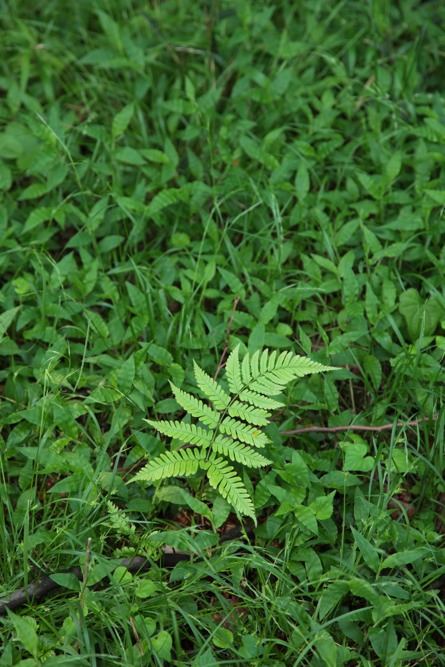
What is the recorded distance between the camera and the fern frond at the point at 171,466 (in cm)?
194

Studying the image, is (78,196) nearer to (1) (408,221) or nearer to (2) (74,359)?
(2) (74,359)

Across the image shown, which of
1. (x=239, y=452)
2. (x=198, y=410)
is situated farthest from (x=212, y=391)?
(x=239, y=452)

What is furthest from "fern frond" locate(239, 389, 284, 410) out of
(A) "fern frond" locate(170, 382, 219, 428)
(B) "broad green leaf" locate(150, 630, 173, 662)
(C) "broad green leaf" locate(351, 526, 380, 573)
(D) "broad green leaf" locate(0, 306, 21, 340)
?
(D) "broad green leaf" locate(0, 306, 21, 340)

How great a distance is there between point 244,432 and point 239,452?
6 centimetres

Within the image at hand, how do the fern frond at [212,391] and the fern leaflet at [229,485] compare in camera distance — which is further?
the fern frond at [212,391]

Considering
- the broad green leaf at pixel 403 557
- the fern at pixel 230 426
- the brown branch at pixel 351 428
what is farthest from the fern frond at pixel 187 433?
the broad green leaf at pixel 403 557

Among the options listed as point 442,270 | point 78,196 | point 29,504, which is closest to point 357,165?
point 442,270

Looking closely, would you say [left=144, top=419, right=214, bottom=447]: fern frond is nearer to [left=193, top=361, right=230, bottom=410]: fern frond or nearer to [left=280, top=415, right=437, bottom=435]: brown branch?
[left=193, top=361, right=230, bottom=410]: fern frond

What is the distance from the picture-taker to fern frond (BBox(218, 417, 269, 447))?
1.97 m

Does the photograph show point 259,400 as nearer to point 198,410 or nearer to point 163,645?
point 198,410

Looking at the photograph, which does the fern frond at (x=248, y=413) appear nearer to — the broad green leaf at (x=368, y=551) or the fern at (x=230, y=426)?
the fern at (x=230, y=426)

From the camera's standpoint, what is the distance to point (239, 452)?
2.00m

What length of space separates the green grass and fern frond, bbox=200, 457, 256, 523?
12 cm

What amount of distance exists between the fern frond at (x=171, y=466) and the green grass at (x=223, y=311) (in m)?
0.11
